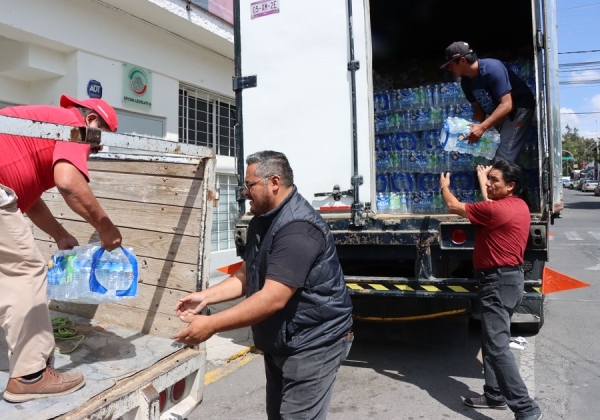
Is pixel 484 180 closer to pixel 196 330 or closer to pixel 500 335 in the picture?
pixel 500 335

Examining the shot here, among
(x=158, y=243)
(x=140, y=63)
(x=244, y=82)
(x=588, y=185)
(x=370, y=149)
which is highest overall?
(x=140, y=63)

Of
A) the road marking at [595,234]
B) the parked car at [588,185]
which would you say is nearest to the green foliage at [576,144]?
the parked car at [588,185]

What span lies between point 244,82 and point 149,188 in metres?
2.07

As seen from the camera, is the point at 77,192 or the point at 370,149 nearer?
the point at 77,192

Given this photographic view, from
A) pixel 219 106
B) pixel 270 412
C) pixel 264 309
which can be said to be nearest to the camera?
pixel 264 309

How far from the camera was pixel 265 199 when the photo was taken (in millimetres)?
2447

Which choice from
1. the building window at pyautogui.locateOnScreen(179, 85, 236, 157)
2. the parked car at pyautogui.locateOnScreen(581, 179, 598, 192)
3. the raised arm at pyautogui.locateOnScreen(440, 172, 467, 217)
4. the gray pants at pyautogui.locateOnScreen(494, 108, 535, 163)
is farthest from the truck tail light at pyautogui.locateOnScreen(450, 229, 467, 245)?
the parked car at pyautogui.locateOnScreen(581, 179, 598, 192)

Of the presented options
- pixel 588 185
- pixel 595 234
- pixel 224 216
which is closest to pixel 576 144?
pixel 588 185

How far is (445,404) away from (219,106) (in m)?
7.20

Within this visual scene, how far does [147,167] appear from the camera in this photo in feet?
10.6

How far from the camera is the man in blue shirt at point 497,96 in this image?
4.40 m

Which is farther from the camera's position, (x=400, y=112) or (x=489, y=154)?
(x=400, y=112)

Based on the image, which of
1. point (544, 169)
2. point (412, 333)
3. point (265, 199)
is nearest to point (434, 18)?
point (544, 169)

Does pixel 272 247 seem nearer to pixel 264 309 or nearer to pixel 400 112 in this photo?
pixel 264 309
